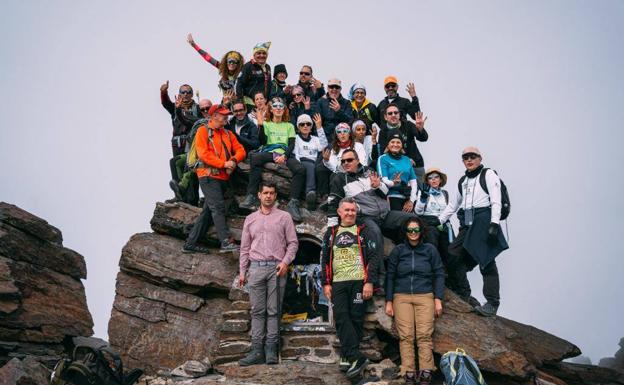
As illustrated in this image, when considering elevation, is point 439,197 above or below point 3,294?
above

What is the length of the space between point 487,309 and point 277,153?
5979 millimetres

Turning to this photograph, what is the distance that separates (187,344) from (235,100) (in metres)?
6.69

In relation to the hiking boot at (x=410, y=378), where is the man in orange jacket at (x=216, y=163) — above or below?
above

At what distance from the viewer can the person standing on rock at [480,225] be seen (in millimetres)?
10445

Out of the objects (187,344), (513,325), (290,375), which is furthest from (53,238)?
(513,325)

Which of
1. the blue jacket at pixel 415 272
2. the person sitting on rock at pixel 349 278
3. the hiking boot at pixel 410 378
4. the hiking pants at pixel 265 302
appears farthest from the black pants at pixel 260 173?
the hiking boot at pixel 410 378

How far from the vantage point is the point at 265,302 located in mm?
9812

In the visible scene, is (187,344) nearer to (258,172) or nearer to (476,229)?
(258,172)

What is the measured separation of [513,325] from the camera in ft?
44.0

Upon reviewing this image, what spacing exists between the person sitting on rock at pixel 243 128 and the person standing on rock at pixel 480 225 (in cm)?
517

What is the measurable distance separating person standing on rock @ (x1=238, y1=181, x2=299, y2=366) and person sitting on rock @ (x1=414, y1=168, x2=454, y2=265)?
140 inches

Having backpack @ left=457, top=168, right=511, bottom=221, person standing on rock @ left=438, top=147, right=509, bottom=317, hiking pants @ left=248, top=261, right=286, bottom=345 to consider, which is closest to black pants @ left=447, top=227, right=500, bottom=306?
person standing on rock @ left=438, top=147, right=509, bottom=317

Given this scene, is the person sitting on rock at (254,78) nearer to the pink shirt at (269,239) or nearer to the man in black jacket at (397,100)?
the man in black jacket at (397,100)

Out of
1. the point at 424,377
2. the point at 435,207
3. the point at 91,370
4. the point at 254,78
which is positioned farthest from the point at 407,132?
the point at 91,370
